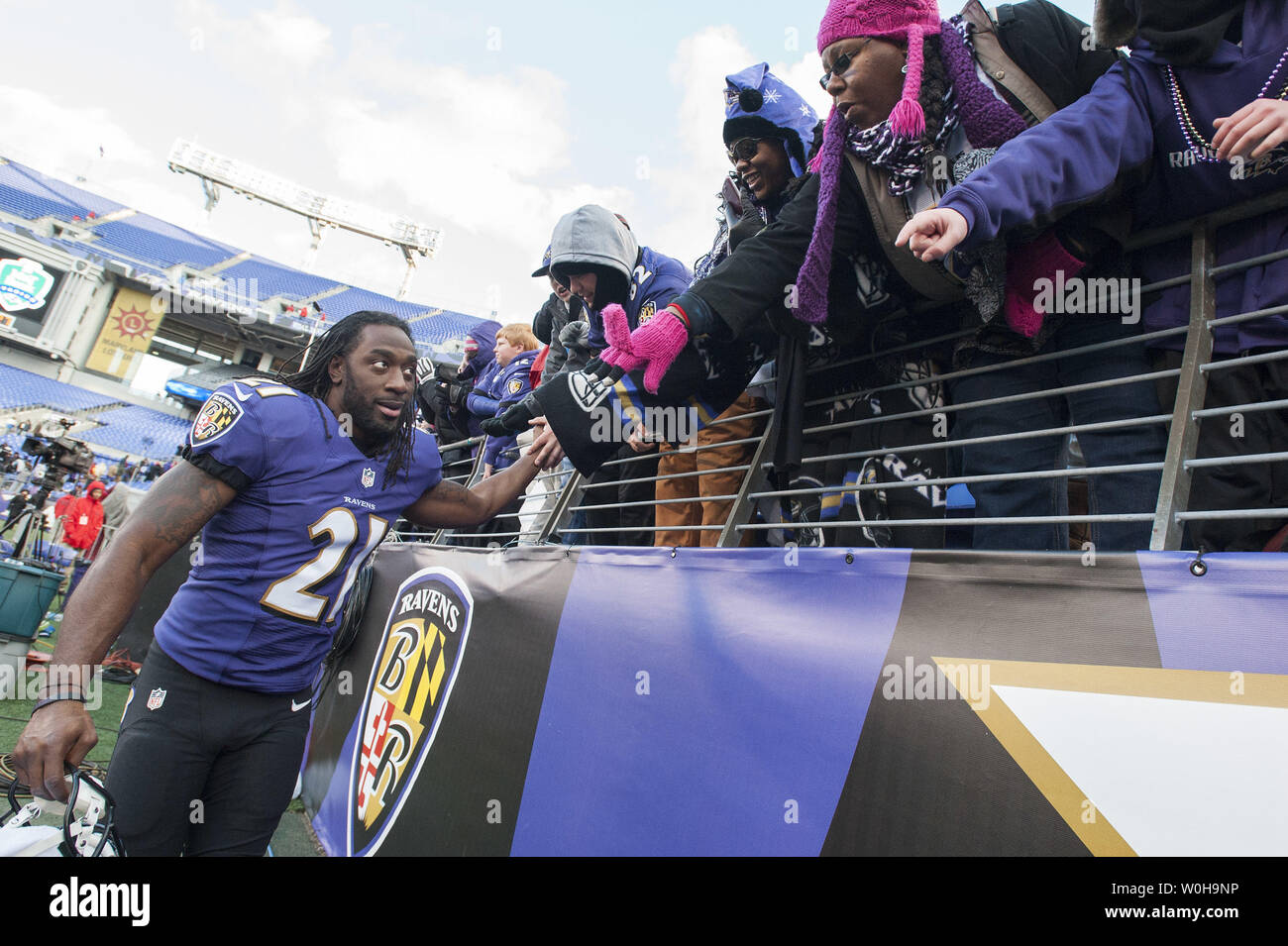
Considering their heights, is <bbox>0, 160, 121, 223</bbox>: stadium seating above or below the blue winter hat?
above

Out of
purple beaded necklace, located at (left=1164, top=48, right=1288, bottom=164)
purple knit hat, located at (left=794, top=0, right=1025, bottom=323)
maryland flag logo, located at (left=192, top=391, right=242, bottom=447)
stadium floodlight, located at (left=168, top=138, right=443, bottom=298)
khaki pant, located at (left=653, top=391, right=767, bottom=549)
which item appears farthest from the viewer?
stadium floodlight, located at (left=168, top=138, right=443, bottom=298)

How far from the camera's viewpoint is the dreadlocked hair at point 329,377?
241 centimetres

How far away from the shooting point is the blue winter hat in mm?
2344

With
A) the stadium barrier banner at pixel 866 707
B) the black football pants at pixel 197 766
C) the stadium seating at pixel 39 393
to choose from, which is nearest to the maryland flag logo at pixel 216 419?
the black football pants at pixel 197 766

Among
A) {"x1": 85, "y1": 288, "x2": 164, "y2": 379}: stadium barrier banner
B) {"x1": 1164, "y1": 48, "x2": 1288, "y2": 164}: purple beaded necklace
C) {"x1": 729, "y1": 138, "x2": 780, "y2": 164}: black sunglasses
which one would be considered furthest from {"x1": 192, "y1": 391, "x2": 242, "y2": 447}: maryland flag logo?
{"x1": 85, "y1": 288, "x2": 164, "y2": 379}: stadium barrier banner

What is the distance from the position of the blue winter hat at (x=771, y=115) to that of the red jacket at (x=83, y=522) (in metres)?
10.3

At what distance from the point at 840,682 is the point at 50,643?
373 inches

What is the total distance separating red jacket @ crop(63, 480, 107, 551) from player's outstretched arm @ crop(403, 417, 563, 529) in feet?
30.3

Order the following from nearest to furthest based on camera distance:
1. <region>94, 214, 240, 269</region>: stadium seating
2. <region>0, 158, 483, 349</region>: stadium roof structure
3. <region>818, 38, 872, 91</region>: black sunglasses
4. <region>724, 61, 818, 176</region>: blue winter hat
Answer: <region>818, 38, 872, 91</region>: black sunglasses → <region>724, 61, 818, 176</region>: blue winter hat → <region>0, 158, 483, 349</region>: stadium roof structure → <region>94, 214, 240, 269</region>: stadium seating

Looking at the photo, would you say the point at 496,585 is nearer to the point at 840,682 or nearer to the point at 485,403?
the point at 840,682

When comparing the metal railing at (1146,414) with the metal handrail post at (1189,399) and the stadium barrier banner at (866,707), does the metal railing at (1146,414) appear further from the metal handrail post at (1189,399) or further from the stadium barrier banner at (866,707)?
the stadium barrier banner at (866,707)

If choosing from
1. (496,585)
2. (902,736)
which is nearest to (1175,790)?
(902,736)

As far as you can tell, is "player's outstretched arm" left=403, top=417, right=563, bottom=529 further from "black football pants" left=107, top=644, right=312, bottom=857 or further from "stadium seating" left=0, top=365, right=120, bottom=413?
"stadium seating" left=0, top=365, right=120, bottom=413

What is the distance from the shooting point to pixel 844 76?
1.74 m
